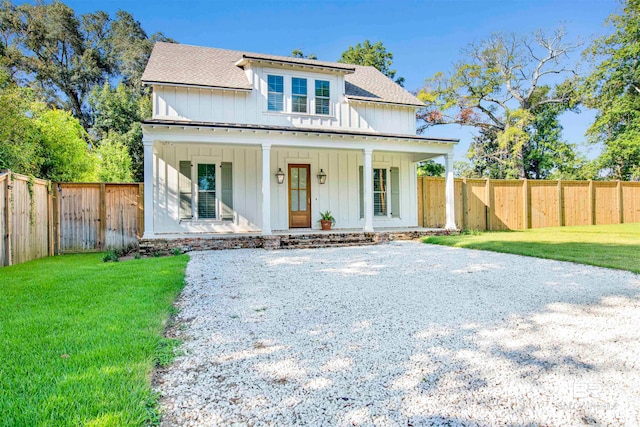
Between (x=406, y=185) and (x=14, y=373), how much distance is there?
1201cm

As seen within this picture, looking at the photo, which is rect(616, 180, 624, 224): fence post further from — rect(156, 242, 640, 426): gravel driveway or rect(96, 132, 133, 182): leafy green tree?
rect(96, 132, 133, 182): leafy green tree

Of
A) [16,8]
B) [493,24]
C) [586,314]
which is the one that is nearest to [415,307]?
[586,314]

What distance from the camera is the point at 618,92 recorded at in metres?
20.0

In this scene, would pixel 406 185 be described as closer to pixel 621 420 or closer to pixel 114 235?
pixel 114 235

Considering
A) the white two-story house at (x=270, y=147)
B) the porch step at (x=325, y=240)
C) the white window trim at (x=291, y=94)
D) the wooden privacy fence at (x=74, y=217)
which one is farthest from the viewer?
the white window trim at (x=291, y=94)

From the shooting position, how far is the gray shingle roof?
35.9ft

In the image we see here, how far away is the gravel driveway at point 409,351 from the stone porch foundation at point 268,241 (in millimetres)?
3807

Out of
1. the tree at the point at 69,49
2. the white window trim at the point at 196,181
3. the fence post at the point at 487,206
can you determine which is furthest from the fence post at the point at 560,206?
the tree at the point at 69,49

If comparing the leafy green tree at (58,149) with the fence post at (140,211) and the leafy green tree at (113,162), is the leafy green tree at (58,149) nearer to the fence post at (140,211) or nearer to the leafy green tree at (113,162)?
the fence post at (140,211)

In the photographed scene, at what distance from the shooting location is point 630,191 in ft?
53.3

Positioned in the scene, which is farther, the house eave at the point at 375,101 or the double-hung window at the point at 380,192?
the double-hung window at the point at 380,192

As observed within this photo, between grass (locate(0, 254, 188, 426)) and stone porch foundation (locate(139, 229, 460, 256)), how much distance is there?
3712 millimetres

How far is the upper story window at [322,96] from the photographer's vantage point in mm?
11969

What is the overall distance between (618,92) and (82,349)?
26.1 m
